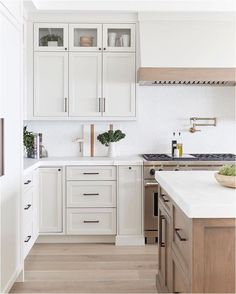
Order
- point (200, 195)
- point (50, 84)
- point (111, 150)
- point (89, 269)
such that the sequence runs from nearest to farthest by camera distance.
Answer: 1. point (200, 195)
2. point (89, 269)
3. point (50, 84)
4. point (111, 150)

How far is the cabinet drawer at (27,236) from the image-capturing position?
11.9ft

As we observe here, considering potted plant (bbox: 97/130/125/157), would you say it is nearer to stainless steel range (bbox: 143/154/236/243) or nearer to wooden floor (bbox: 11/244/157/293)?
stainless steel range (bbox: 143/154/236/243)

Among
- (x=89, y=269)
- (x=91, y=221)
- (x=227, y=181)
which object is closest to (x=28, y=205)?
(x=89, y=269)

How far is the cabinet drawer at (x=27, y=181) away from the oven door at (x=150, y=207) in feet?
3.92

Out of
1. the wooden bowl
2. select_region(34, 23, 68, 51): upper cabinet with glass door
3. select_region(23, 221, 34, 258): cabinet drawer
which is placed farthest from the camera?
select_region(34, 23, 68, 51): upper cabinet with glass door

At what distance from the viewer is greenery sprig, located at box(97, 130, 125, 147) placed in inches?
187

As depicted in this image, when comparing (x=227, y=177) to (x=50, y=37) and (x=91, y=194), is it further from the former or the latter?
Result: (x=50, y=37)

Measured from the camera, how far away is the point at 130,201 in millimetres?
4449

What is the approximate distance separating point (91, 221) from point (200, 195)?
2.61 metres

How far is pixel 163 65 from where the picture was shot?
4527mm

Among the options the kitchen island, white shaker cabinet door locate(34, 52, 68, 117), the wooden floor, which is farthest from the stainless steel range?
the kitchen island

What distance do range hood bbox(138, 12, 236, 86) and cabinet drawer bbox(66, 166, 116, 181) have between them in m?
1.03

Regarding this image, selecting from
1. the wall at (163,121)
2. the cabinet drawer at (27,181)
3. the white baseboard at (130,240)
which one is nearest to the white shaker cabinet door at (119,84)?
the wall at (163,121)

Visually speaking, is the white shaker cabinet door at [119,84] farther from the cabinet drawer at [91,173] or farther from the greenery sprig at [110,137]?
the cabinet drawer at [91,173]
